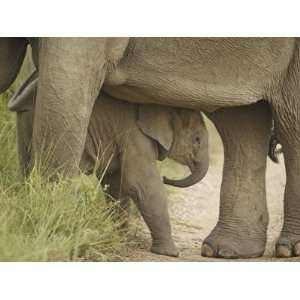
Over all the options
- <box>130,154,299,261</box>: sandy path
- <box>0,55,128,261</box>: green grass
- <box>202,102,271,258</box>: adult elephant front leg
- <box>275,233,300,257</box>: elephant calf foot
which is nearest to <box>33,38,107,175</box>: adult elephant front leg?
<box>0,55,128,261</box>: green grass

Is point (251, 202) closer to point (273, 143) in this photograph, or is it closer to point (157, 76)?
point (273, 143)

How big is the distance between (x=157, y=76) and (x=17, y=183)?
1081mm

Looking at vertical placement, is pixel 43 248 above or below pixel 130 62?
below

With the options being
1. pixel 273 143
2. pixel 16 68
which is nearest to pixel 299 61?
pixel 273 143

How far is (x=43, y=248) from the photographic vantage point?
5879 millimetres

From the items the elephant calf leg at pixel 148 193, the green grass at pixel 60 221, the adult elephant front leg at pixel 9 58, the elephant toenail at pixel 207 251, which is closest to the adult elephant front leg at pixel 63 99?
the green grass at pixel 60 221

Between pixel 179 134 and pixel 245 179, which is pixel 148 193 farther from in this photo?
pixel 245 179

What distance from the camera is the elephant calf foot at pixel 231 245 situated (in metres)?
7.96

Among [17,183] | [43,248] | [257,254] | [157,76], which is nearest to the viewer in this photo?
[43,248]

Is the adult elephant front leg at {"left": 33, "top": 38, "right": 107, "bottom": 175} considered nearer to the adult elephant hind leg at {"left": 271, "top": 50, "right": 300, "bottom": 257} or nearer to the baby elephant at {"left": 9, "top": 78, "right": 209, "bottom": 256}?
the baby elephant at {"left": 9, "top": 78, "right": 209, "bottom": 256}

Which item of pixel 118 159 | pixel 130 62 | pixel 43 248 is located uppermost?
pixel 130 62

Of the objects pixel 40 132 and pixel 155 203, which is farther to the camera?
pixel 155 203

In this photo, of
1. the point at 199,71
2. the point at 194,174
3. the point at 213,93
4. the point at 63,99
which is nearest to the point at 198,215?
the point at 194,174

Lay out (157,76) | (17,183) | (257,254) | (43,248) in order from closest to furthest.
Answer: (43,248)
(17,183)
(157,76)
(257,254)
